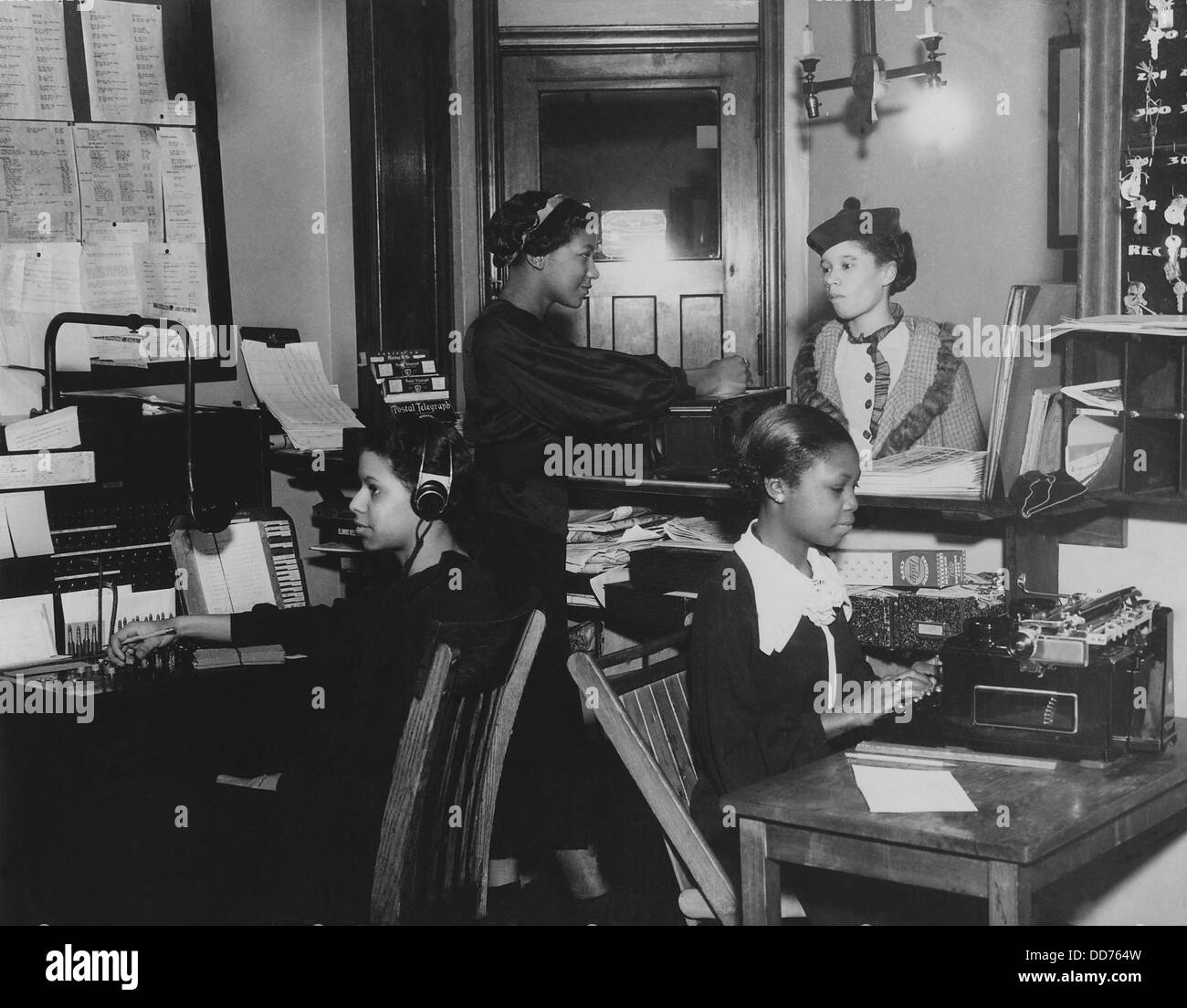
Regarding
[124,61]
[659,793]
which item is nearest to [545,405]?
[659,793]

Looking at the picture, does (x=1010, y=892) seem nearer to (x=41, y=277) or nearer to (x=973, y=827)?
(x=973, y=827)

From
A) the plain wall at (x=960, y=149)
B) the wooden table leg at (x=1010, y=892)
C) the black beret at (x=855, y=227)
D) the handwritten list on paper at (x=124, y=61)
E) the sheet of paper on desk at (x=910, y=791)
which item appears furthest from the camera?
the plain wall at (x=960, y=149)

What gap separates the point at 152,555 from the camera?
2869 mm

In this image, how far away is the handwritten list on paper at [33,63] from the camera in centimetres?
325

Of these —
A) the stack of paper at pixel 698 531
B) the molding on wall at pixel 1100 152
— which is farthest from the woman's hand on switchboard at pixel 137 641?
the molding on wall at pixel 1100 152

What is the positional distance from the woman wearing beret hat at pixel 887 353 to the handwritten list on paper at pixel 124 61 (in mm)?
1875

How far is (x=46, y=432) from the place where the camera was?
2.64 metres

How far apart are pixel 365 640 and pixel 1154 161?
1.74 m

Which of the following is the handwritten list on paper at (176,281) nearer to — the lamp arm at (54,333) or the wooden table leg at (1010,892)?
the lamp arm at (54,333)

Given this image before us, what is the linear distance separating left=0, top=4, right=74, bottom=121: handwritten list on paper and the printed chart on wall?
8.23ft

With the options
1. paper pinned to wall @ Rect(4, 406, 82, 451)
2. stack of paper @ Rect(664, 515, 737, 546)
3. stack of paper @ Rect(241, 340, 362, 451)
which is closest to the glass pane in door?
stack of paper @ Rect(241, 340, 362, 451)

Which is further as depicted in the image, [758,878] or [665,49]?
[665,49]
